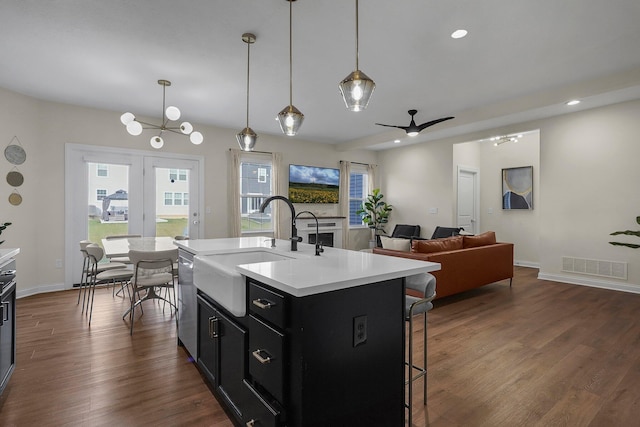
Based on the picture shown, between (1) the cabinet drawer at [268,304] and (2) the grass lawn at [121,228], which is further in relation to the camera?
(2) the grass lawn at [121,228]

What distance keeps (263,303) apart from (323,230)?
6.03 meters

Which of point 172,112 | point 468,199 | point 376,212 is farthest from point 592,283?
point 172,112

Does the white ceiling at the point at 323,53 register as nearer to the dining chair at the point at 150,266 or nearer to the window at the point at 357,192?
the dining chair at the point at 150,266

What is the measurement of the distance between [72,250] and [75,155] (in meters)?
1.43

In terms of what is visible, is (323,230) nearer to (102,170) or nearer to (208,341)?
(102,170)

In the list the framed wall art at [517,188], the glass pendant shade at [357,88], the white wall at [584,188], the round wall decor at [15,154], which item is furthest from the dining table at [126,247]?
the framed wall art at [517,188]

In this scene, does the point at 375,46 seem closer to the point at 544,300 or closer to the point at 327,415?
the point at 327,415

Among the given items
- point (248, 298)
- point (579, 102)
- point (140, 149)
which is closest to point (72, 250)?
point (140, 149)

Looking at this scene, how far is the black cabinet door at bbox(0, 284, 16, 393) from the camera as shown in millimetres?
1956

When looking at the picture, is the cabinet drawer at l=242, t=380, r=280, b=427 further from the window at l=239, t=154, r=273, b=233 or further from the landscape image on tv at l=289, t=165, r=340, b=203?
the landscape image on tv at l=289, t=165, r=340, b=203

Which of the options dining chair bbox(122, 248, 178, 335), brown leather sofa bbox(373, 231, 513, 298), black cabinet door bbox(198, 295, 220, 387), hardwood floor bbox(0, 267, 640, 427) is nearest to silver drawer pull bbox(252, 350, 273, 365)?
black cabinet door bbox(198, 295, 220, 387)

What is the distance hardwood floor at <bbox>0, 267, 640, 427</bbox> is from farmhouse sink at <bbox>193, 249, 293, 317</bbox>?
0.75m

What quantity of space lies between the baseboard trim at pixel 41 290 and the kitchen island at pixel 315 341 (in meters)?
4.30

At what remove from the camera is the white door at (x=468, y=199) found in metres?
7.02
